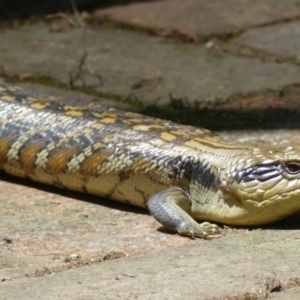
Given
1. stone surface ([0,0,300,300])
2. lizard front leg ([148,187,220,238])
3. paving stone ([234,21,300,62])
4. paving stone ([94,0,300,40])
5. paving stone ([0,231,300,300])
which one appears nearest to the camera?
paving stone ([0,231,300,300])

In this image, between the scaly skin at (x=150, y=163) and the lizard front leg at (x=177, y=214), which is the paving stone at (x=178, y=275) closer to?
the lizard front leg at (x=177, y=214)

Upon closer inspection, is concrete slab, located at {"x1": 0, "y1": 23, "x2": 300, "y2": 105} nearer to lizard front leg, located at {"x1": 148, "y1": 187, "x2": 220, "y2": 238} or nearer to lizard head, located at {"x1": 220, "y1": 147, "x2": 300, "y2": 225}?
lizard front leg, located at {"x1": 148, "y1": 187, "x2": 220, "y2": 238}

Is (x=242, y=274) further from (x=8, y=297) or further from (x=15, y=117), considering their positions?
(x=15, y=117)

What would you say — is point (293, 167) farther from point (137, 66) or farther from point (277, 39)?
point (277, 39)

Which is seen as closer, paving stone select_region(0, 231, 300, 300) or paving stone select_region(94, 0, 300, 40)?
paving stone select_region(0, 231, 300, 300)

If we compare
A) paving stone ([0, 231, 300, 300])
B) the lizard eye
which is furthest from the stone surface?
the lizard eye

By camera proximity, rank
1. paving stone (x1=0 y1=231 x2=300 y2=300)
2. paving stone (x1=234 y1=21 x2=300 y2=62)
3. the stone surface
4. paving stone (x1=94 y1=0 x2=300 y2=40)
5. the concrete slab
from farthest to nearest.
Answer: paving stone (x1=94 y1=0 x2=300 y2=40), paving stone (x1=234 y1=21 x2=300 y2=62), the concrete slab, the stone surface, paving stone (x1=0 y1=231 x2=300 y2=300)

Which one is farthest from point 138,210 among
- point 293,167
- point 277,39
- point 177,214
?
point 277,39
